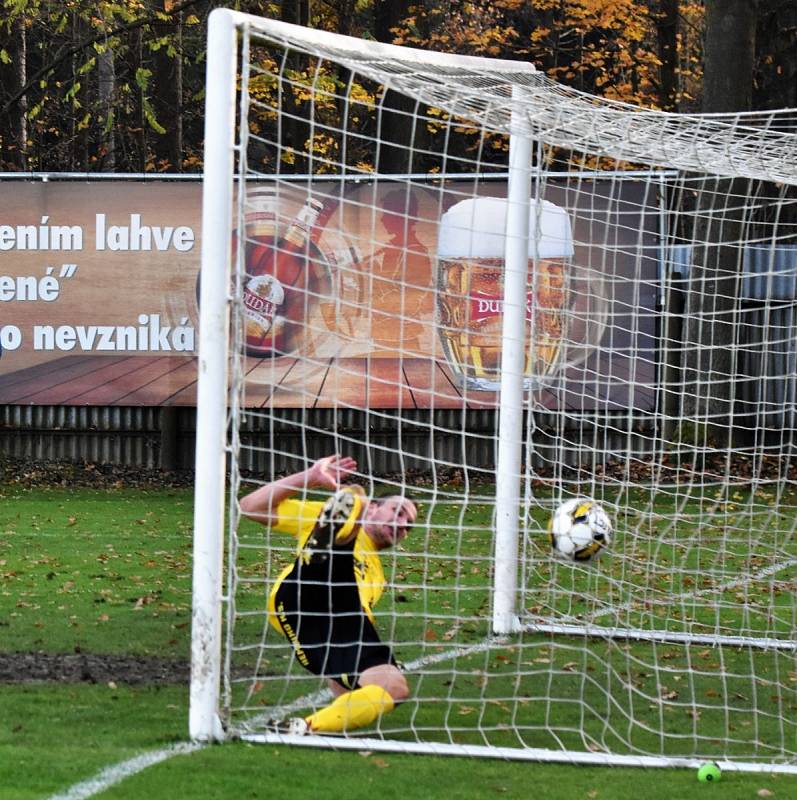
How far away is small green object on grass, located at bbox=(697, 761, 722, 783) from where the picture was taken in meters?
4.96

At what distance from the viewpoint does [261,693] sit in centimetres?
608

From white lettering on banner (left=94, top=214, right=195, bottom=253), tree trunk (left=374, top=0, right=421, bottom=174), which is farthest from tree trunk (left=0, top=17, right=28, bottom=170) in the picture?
white lettering on banner (left=94, top=214, right=195, bottom=253)

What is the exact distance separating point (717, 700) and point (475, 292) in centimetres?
896

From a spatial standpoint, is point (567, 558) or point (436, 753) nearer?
point (436, 753)

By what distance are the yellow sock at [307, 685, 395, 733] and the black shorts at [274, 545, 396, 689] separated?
0.39 feet

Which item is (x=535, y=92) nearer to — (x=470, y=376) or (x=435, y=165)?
(x=470, y=376)

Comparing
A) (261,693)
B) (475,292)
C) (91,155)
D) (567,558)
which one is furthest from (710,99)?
(91,155)

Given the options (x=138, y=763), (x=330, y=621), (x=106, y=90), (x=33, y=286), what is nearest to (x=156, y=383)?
(x=33, y=286)

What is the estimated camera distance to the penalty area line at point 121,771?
4.47 meters

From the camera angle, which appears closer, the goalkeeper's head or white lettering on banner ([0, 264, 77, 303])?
the goalkeeper's head

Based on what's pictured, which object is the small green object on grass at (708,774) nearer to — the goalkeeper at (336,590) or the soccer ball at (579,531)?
the goalkeeper at (336,590)

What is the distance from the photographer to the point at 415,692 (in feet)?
20.2

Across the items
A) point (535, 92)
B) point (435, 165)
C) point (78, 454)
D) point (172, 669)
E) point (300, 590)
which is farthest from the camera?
point (435, 165)

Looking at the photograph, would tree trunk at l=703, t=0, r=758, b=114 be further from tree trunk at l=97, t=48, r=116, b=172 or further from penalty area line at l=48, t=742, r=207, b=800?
penalty area line at l=48, t=742, r=207, b=800
